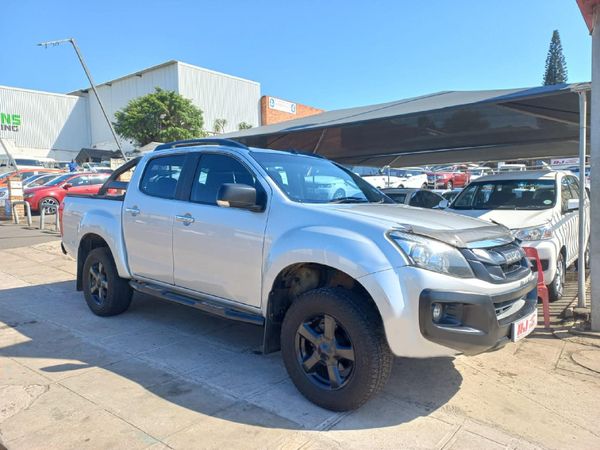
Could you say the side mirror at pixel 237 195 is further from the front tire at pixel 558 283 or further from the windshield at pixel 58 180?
the windshield at pixel 58 180

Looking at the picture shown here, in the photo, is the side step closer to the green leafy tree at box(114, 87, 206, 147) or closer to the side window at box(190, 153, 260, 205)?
the side window at box(190, 153, 260, 205)

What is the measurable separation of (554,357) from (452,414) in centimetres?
167

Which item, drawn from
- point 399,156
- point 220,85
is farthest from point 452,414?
point 220,85

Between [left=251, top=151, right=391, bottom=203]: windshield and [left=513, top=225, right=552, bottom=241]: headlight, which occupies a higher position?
[left=251, top=151, right=391, bottom=203]: windshield

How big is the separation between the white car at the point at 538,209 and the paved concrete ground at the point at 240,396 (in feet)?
4.22

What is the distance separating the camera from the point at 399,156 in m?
11.9

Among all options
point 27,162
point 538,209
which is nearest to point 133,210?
point 538,209

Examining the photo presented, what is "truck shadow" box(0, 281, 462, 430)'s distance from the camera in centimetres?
315

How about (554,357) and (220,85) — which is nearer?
(554,357)

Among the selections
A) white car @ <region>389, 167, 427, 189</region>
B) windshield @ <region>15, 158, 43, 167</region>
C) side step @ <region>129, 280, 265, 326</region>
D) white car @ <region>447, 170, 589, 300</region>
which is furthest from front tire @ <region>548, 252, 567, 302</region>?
windshield @ <region>15, 158, 43, 167</region>

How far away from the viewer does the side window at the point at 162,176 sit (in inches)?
178

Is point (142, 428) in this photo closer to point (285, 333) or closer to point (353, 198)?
Answer: point (285, 333)

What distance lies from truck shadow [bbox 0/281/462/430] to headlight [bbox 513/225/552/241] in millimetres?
2260

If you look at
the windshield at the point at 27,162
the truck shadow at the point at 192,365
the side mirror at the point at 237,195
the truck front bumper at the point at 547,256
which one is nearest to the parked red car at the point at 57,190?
the truck shadow at the point at 192,365
